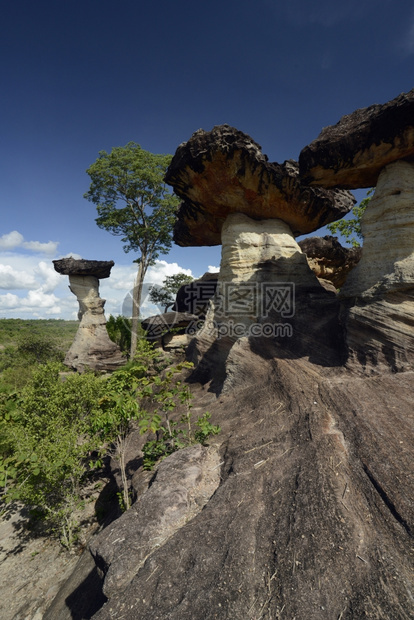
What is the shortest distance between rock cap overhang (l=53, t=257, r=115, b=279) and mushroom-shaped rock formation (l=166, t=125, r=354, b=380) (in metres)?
11.0

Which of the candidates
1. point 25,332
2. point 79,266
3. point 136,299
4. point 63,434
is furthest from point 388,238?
point 25,332

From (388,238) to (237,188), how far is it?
5.02m

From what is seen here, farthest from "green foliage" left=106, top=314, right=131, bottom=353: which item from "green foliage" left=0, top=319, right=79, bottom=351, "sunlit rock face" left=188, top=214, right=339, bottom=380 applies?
"sunlit rock face" left=188, top=214, right=339, bottom=380

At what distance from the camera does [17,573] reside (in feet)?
16.4

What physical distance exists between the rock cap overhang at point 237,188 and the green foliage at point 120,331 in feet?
50.3

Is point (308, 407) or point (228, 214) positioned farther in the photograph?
point (228, 214)

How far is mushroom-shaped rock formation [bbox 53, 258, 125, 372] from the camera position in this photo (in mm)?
18797

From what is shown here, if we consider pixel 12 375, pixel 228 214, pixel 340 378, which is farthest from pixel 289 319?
pixel 12 375

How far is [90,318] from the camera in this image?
20031 mm

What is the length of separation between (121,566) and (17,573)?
12.0ft

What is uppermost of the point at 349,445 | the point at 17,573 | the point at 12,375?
the point at 349,445

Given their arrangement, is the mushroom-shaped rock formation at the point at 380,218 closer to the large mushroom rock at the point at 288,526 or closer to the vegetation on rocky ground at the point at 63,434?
the large mushroom rock at the point at 288,526

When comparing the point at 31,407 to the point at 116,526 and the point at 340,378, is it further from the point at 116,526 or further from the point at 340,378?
the point at 340,378

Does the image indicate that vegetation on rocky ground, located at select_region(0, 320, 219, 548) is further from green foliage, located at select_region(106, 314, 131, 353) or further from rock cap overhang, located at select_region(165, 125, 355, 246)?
green foliage, located at select_region(106, 314, 131, 353)
